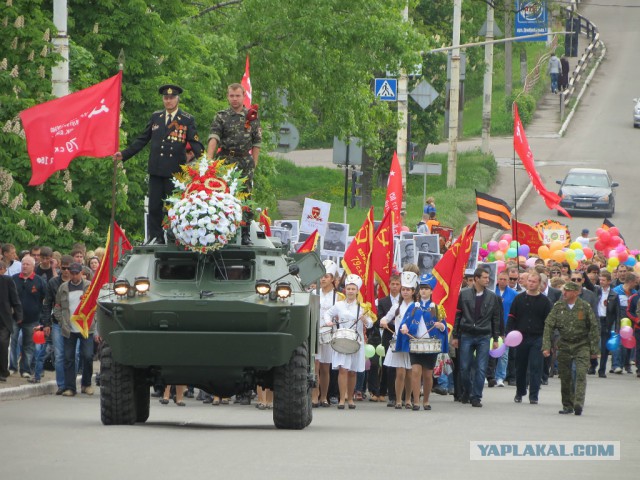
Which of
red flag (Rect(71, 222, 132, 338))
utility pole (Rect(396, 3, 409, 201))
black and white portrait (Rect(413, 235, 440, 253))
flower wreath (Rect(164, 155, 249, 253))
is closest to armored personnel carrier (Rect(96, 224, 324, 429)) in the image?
flower wreath (Rect(164, 155, 249, 253))

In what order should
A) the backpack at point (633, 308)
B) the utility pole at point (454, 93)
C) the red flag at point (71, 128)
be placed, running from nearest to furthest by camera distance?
the red flag at point (71, 128)
the backpack at point (633, 308)
the utility pole at point (454, 93)

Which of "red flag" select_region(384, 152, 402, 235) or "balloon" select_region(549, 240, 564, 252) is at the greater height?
"red flag" select_region(384, 152, 402, 235)

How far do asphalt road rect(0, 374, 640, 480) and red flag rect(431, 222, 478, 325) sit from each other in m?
1.44

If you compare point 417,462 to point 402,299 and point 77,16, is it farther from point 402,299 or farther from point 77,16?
point 77,16

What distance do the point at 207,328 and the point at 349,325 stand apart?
17.8 feet

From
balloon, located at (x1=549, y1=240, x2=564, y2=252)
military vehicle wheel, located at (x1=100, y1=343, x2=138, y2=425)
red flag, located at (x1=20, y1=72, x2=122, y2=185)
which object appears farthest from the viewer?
balloon, located at (x1=549, y1=240, x2=564, y2=252)

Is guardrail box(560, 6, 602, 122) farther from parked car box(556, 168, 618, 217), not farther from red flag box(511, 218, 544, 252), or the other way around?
red flag box(511, 218, 544, 252)

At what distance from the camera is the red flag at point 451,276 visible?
22.8 m

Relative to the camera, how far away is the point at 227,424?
18.1 meters

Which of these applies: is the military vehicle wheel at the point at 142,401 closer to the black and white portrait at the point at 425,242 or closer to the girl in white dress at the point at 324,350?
the girl in white dress at the point at 324,350

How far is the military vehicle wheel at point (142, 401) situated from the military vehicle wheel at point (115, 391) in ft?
1.21

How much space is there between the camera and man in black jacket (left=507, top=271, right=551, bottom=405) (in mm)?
22438

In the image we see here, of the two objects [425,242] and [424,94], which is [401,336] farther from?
[424,94]

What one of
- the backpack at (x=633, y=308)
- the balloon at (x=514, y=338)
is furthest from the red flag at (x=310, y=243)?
the backpack at (x=633, y=308)
